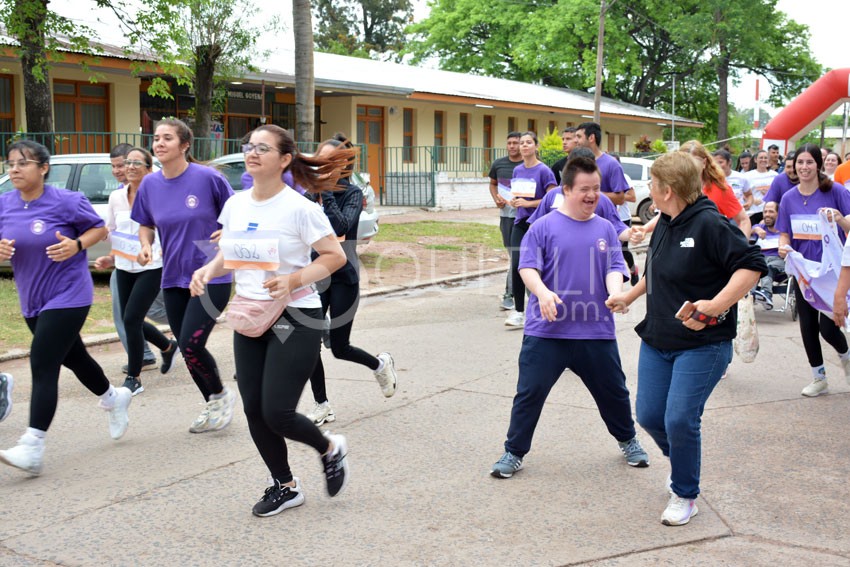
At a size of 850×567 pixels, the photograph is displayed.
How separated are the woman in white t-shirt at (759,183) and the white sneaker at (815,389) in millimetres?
4944

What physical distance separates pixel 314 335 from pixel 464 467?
1.35m

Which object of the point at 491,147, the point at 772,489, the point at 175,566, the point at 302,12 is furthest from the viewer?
the point at 491,147

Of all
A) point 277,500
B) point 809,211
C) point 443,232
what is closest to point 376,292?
point 809,211

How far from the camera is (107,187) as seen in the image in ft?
39.4

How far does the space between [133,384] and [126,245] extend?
3.38 feet

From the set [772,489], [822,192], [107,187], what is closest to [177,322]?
[772,489]

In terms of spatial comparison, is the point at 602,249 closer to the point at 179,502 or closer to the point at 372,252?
the point at 179,502

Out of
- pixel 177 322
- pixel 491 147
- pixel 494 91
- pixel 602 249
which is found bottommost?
pixel 177 322

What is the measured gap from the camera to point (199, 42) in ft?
63.3

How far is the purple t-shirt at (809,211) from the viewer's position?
282 inches

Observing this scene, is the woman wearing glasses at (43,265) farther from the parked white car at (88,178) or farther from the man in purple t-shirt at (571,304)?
the parked white car at (88,178)

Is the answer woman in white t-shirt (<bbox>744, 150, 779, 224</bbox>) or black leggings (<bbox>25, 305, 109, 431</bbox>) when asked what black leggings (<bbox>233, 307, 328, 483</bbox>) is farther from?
woman in white t-shirt (<bbox>744, 150, 779, 224</bbox>)

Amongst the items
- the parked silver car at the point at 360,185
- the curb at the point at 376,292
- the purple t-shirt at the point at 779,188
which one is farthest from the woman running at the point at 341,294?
the parked silver car at the point at 360,185

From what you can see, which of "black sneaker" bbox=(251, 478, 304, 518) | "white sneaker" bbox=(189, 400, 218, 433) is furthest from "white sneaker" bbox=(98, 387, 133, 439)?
"black sneaker" bbox=(251, 478, 304, 518)
